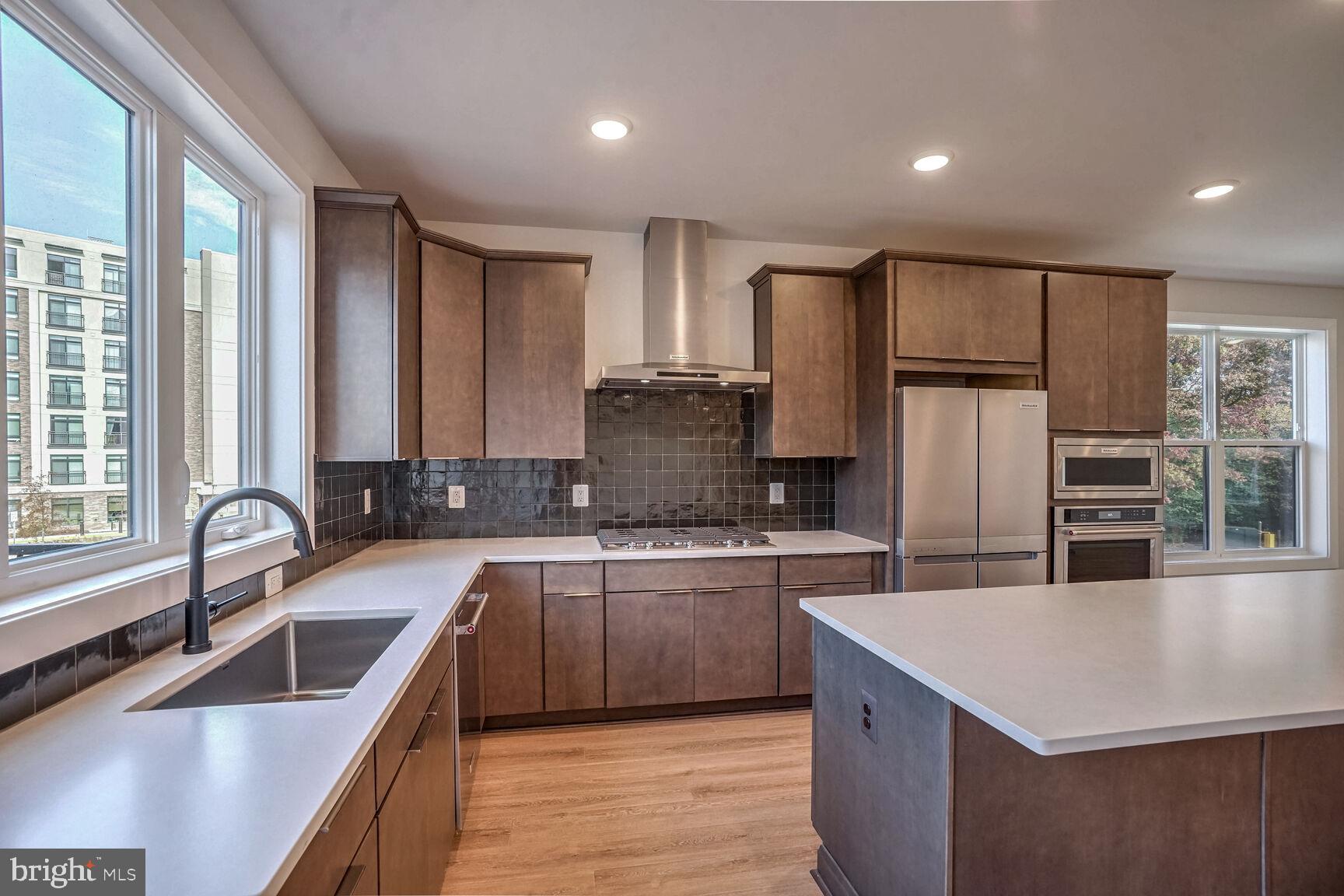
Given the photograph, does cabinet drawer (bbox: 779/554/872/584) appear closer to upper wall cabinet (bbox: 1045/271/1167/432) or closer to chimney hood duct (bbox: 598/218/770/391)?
chimney hood duct (bbox: 598/218/770/391)

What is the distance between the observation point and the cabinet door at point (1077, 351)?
3141mm

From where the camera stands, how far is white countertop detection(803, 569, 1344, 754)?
1013 mm

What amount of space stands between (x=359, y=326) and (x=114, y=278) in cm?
92

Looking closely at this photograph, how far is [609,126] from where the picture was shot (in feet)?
7.13

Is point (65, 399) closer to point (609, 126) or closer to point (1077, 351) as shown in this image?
point (609, 126)

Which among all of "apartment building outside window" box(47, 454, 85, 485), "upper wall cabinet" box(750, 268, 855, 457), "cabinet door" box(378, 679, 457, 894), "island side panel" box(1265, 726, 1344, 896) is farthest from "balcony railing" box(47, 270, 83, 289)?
"island side panel" box(1265, 726, 1344, 896)

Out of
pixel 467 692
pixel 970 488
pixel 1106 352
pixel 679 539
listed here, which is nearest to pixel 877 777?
pixel 467 692

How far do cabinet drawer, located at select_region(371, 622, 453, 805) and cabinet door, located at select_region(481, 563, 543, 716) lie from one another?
99 cm

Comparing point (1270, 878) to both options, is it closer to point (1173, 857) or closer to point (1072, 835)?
point (1173, 857)

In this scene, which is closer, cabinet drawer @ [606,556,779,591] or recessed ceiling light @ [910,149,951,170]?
recessed ceiling light @ [910,149,951,170]

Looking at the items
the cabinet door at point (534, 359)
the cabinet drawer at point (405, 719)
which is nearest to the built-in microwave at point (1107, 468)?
the cabinet door at point (534, 359)

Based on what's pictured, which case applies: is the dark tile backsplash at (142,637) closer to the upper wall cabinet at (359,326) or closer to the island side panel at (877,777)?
the upper wall cabinet at (359,326)

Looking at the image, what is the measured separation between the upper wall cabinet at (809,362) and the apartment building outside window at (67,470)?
2636 millimetres

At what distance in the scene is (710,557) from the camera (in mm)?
2859
